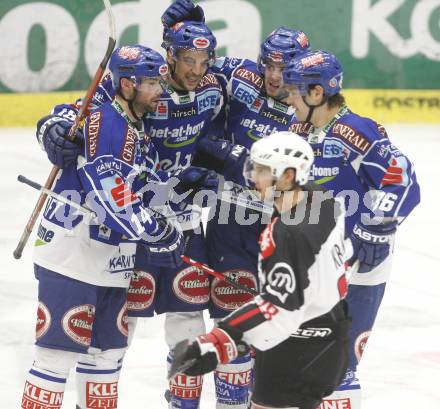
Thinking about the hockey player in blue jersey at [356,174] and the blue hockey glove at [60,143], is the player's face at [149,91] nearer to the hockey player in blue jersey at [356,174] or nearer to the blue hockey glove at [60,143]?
the blue hockey glove at [60,143]

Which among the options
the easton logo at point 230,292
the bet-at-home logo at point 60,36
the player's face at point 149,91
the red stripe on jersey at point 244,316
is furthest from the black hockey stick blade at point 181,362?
the bet-at-home logo at point 60,36

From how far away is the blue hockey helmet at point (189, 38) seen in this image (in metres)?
4.71

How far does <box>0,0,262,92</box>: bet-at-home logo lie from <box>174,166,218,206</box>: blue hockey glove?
6.07 metres

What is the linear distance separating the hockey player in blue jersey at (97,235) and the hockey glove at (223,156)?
1.29 ft

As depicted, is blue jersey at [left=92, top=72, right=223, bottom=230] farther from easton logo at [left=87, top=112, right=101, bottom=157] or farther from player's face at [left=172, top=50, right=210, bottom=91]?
easton logo at [left=87, top=112, right=101, bottom=157]

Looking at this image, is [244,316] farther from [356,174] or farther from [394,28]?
[394,28]

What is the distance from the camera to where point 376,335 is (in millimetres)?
6117

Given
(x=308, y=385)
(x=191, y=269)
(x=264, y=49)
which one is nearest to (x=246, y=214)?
(x=191, y=269)

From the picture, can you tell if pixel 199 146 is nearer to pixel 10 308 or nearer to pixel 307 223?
pixel 307 223

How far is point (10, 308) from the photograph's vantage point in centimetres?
630

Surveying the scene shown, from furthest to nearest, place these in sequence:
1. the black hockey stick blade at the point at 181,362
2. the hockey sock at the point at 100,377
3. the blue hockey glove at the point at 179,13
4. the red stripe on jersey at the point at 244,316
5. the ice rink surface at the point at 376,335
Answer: the ice rink surface at the point at 376,335
the blue hockey glove at the point at 179,13
the hockey sock at the point at 100,377
the red stripe on jersey at the point at 244,316
the black hockey stick blade at the point at 181,362

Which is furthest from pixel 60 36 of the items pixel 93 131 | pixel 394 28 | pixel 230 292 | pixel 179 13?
pixel 93 131

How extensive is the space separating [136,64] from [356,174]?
980mm

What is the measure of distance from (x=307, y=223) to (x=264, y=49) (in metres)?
1.46
